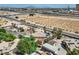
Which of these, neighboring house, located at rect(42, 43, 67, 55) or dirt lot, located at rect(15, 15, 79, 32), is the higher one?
dirt lot, located at rect(15, 15, 79, 32)

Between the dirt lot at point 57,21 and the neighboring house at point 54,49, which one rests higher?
the dirt lot at point 57,21

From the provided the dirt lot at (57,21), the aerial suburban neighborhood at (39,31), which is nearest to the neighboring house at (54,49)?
the aerial suburban neighborhood at (39,31)

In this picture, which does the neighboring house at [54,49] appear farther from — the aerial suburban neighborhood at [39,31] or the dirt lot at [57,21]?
the dirt lot at [57,21]

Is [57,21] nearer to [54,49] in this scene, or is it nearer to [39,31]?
[39,31]

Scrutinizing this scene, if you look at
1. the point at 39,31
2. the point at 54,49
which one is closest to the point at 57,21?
the point at 39,31

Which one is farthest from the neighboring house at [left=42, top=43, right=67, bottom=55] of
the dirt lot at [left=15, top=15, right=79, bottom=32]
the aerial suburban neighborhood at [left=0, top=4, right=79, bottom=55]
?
the dirt lot at [left=15, top=15, right=79, bottom=32]

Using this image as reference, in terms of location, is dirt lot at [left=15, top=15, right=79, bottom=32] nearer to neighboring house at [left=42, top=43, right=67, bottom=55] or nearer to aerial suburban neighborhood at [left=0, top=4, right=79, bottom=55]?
aerial suburban neighborhood at [left=0, top=4, right=79, bottom=55]

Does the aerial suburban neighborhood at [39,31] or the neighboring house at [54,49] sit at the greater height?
the aerial suburban neighborhood at [39,31]
